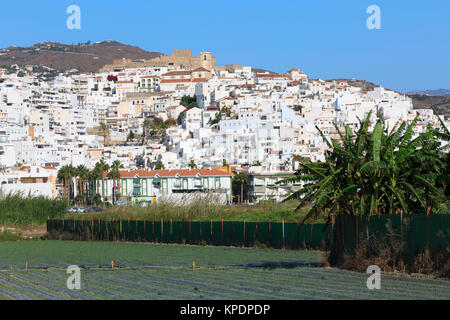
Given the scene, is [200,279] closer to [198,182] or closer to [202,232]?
[202,232]

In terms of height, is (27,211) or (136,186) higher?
(136,186)

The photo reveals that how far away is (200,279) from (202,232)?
1552cm

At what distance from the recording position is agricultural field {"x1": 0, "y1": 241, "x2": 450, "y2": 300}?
1569 cm

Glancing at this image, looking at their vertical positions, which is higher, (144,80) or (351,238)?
(144,80)

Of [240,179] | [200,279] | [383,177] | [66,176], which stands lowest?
[200,279]

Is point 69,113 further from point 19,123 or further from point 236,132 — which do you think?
point 236,132

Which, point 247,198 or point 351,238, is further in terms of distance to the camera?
point 247,198

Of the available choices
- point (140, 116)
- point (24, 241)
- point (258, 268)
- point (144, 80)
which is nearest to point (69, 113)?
point (140, 116)

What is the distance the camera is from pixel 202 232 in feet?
113

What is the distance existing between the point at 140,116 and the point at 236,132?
42.8 metres

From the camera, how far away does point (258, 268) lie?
846 inches

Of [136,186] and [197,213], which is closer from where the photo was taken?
[197,213]

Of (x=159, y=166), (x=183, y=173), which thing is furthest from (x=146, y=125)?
(x=183, y=173)

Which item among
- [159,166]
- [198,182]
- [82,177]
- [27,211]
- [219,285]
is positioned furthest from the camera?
[159,166]
